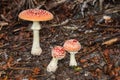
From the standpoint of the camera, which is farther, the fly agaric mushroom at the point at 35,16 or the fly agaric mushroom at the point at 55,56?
the fly agaric mushroom at the point at 35,16

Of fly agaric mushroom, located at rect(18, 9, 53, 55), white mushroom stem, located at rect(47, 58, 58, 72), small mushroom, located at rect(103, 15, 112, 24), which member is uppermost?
fly agaric mushroom, located at rect(18, 9, 53, 55)

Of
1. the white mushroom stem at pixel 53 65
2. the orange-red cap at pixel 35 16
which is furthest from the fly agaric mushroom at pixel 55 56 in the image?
the orange-red cap at pixel 35 16

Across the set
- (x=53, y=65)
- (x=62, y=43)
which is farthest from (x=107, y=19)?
(x=53, y=65)

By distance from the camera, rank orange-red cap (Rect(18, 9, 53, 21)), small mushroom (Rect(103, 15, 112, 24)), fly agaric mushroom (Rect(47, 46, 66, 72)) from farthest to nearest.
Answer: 1. small mushroom (Rect(103, 15, 112, 24))
2. orange-red cap (Rect(18, 9, 53, 21))
3. fly agaric mushroom (Rect(47, 46, 66, 72))

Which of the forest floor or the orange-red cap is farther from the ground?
the orange-red cap

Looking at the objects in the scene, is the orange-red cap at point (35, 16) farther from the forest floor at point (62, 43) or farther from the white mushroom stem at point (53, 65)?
the forest floor at point (62, 43)

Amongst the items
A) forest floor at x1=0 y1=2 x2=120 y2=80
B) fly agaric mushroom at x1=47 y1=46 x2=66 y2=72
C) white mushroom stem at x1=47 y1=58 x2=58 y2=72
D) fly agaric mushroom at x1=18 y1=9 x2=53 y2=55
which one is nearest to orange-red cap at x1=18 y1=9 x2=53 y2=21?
fly agaric mushroom at x1=18 y1=9 x2=53 y2=55

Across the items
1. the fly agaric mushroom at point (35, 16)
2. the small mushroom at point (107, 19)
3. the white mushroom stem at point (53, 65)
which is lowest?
the white mushroom stem at point (53, 65)

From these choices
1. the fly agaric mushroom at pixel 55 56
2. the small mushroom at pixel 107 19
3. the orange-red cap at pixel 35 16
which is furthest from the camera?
the small mushroom at pixel 107 19

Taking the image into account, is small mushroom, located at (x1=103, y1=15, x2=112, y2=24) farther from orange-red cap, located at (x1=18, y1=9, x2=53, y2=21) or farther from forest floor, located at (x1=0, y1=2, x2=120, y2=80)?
orange-red cap, located at (x1=18, y1=9, x2=53, y2=21)
